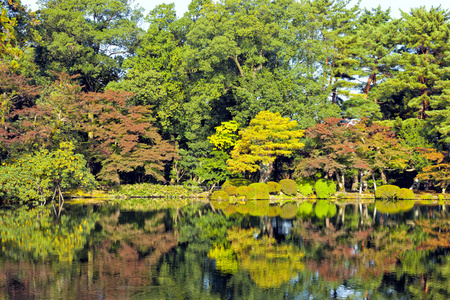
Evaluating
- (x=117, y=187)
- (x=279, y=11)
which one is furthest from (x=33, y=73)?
(x=279, y=11)

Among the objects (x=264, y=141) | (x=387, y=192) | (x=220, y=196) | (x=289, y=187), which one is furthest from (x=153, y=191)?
(x=387, y=192)

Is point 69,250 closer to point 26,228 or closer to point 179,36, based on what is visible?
point 26,228

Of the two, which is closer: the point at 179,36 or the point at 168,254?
the point at 168,254

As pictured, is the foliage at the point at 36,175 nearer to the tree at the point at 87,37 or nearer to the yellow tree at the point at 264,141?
the yellow tree at the point at 264,141

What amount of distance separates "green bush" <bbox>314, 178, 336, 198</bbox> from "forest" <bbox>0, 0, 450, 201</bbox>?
1.28 meters

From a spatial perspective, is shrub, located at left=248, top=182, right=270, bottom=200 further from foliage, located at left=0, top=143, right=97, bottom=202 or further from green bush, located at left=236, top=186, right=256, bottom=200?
foliage, located at left=0, top=143, right=97, bottom=202

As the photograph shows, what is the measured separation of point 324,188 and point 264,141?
611cm

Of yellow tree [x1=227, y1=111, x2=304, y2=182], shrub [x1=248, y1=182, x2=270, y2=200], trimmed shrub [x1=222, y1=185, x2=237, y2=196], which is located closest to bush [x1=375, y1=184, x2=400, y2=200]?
yellow tree [x1=227, y1=111, x2=304, y2=182]

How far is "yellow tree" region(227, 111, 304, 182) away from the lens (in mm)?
34188

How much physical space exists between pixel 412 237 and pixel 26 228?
47.0ft

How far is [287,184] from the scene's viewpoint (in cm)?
3456

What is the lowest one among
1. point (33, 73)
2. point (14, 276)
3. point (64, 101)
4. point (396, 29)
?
point (14, 276)

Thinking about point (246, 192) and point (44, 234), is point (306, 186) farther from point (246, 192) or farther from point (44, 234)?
point (44, 234)

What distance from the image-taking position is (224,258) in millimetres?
11555
